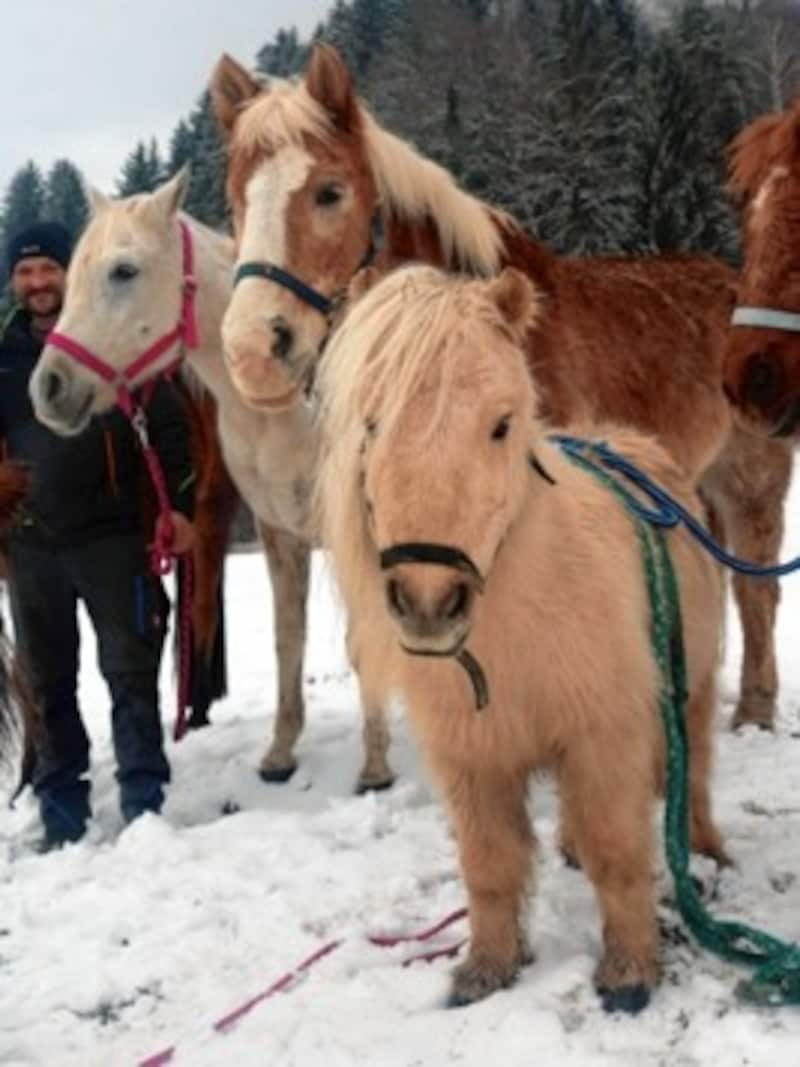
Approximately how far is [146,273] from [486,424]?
2703 mm

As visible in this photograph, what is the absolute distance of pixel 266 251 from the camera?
3758 mm

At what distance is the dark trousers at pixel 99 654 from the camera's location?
4.44 m

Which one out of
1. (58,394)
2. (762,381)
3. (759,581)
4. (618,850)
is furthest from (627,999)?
(759,581)

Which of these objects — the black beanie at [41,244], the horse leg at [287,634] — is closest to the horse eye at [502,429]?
the horse leg at [287,634]

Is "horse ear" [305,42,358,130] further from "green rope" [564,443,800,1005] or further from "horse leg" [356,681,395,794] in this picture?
"horse leg" [356,681,395,794]

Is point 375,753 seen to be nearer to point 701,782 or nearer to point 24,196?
point 701,782

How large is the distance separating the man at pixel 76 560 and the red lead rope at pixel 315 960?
5.48 feet

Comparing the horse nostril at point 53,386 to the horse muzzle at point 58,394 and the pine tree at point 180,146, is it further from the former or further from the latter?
the pine tree at point 180,146

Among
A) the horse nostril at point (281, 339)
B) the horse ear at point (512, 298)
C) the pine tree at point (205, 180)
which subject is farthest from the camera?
the pine tree at point (205, 180)

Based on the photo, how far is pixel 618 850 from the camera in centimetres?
250

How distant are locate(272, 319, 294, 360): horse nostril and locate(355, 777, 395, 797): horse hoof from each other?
→ 1906 millimetres

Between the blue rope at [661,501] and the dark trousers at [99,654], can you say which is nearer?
the blue rope at [661,501]

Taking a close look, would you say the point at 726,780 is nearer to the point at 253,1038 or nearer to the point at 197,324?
the point at 253,1038

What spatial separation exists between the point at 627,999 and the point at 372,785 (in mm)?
2301
